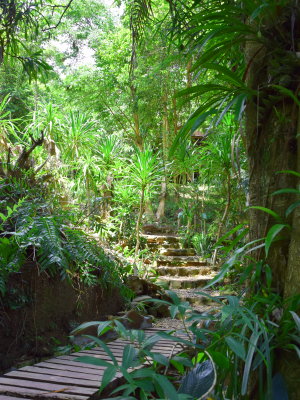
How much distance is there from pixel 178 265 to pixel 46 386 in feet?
18.0

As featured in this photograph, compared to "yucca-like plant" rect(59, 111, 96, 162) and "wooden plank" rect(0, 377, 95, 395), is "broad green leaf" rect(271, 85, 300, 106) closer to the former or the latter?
"wooden plank" rect(0, 377, 95, 395)

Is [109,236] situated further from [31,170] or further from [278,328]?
[278,328]

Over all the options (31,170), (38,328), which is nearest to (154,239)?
(31,170)

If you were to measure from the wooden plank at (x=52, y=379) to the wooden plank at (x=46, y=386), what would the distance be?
4cm

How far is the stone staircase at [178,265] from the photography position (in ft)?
20.9

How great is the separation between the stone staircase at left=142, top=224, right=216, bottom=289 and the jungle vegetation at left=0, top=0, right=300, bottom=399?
0.24 m

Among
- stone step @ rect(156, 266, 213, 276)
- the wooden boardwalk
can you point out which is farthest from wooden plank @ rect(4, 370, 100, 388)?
stone step @ rect(156, 266, 213, 276)

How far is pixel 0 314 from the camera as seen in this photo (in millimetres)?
2953

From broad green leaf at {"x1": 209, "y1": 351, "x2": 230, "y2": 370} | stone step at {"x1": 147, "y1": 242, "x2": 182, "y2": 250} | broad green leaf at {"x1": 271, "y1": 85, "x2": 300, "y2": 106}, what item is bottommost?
broad green leaf at {"x1": 209, "y1": 351, "x2": 230, "y2": 370}

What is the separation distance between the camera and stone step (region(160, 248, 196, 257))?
768cm

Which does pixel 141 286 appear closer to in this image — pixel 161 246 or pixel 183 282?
pixel 183 282

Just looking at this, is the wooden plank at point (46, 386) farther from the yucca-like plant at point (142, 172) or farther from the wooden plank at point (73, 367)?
the yucca-like plant at point (142, 172)

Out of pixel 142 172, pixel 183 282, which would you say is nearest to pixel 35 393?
pixel 142 172

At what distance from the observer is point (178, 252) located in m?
7.80
